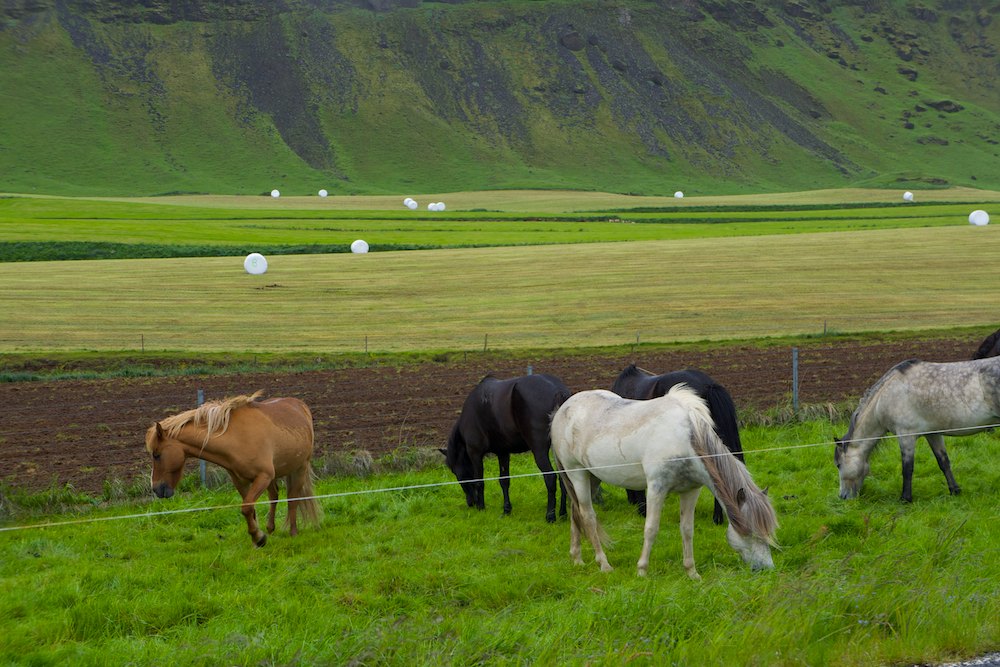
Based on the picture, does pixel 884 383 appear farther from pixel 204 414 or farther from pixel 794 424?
pixel 204 414

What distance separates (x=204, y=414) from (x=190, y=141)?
186367 mm

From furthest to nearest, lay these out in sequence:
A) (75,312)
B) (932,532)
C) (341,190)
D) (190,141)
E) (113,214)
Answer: (190,141), (341,190), (113,214), (75,312), (932,532)

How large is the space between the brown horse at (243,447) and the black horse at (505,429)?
8.41 ft

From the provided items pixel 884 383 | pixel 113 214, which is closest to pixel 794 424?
pixel 884 383

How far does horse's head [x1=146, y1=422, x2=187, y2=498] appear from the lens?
1220 centimetres

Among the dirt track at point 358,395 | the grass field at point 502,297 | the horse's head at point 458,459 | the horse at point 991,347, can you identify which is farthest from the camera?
the grass field at point 502,297

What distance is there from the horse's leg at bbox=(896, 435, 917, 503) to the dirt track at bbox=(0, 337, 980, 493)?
6416mm

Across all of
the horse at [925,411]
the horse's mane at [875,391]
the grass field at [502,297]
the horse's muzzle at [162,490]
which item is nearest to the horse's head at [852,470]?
the horse at [925,411]

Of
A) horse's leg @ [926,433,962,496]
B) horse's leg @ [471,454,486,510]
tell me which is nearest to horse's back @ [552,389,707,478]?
horse's leg @ [471,454,486,510]

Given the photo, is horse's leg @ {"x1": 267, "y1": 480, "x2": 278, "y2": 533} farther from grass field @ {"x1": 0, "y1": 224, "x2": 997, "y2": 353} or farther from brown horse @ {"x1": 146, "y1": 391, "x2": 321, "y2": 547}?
grass field @ {"x1": 0, "y1": 224, "x2": 997, "y2": 353}

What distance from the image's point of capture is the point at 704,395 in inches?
535

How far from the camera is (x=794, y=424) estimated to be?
19375mm

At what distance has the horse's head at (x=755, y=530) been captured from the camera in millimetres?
10617

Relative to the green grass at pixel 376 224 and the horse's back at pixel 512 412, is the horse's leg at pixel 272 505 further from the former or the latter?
the green grass at pixel 376 224
